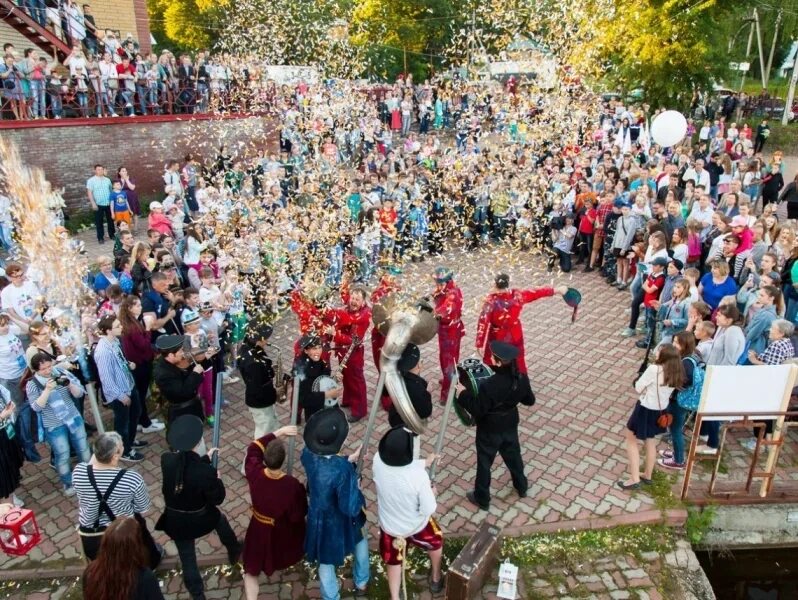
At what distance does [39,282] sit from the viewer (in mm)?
8773

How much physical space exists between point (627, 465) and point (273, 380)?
4.28 meters

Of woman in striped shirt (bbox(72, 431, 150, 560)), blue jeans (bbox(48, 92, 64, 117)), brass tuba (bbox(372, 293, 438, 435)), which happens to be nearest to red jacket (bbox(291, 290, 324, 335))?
brass tuba (bbox(372, 293, 438, 435))

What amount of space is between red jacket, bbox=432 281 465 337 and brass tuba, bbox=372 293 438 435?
252mm

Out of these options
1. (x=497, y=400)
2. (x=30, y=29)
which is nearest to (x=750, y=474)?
(x=497, y=400)

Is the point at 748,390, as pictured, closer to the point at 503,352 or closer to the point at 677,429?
the point at 677,429

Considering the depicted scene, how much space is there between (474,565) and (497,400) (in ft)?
4.94

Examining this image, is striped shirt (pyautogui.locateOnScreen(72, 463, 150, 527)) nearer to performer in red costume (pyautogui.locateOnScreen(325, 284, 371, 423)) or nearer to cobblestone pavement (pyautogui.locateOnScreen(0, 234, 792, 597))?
cobblestone pavement (pyautogui.locateOnScreen(0, 234, 792, 597))

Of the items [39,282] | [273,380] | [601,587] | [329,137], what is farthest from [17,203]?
[601,587]

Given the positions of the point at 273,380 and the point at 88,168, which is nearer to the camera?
the point at 273,380

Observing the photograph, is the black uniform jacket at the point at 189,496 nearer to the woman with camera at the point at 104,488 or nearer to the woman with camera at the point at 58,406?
the woman with camera at the point at 104,488

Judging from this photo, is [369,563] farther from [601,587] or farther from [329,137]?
[329,137]

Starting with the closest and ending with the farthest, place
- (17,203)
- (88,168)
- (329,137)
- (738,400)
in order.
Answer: (738,400) → (329,137) → (17,203) → (88,168)

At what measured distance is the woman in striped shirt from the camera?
4.79m

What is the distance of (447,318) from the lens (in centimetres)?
820
